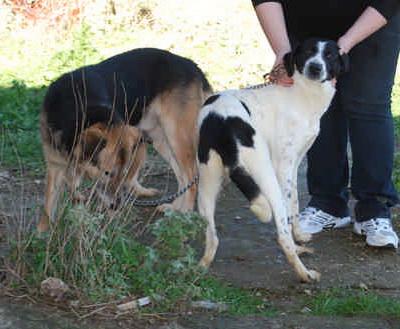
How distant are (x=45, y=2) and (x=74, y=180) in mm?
6620

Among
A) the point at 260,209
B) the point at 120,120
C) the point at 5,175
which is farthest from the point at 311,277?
the point at 5,175

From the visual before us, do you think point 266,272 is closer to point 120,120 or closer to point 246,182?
point 246,182

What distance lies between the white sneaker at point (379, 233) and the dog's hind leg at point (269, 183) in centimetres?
81

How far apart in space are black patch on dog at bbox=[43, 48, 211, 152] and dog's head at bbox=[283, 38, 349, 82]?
1087mm

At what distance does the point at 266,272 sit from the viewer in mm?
4469

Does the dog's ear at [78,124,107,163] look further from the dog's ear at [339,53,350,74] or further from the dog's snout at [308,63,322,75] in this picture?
the dog's ear at [339,53,350,74]

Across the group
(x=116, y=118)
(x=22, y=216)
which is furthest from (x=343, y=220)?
(x=22, y=216)

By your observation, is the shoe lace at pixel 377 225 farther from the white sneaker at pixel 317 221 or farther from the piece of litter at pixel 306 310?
the piece of litter at pixel 306 310

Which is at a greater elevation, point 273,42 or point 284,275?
point 273,42

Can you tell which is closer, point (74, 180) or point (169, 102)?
point (74, 180)

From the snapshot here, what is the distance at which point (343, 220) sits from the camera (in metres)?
5.24

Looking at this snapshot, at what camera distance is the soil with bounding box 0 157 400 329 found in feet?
10.8

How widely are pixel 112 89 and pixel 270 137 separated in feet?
4.20

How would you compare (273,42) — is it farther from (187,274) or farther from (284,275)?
(187,274)
